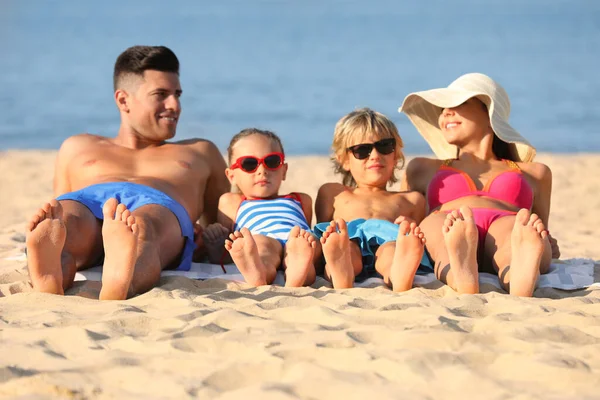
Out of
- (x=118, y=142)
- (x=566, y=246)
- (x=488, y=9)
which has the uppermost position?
(x=488, y=9)

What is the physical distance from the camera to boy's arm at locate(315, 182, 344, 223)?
5.71 metres

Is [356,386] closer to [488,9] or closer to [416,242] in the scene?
[416,242]

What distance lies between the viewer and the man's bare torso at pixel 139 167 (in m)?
5.67

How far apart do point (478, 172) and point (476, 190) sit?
0.54 feet

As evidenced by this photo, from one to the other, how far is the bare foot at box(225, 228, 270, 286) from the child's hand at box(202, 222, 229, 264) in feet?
2.39

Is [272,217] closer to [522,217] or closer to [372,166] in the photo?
[372,166]

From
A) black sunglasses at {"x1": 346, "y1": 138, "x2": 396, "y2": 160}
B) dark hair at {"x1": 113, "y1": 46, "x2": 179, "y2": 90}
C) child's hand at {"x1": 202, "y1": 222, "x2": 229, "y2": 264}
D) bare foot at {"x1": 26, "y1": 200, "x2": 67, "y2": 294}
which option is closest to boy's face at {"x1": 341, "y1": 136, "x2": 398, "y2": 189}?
black sunglasses at {"x1": 346, "y1": 138, "x2": 396, "y2": 160}

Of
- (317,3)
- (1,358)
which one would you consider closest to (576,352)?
(1,358)

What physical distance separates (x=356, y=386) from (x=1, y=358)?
1.36 m

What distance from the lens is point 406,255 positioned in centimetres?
463

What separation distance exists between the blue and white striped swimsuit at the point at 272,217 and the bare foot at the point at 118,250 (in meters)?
1.11

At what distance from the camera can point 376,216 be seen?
551 cm

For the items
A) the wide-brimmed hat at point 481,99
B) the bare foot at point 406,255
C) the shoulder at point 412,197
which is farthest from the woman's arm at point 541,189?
the bare foot at point 406,255

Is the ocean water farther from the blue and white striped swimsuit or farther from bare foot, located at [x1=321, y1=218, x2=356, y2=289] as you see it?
bare foot, located at [x1=321, y1=218, x2=356, y2=289]
